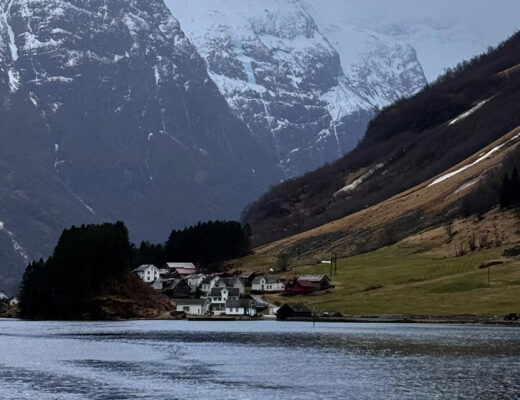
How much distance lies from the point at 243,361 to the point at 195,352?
12718mm

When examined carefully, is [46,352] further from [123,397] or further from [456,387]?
[456,387]

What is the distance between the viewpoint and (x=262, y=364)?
11950cm

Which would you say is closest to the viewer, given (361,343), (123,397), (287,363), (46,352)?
(123,397)

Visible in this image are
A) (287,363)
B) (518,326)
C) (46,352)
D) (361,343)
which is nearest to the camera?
(287,363)

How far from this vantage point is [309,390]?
99562 millimetres

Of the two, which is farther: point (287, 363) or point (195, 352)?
point (195, 352)

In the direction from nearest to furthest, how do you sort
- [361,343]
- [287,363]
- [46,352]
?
[287,363], [46,352], [361,343]

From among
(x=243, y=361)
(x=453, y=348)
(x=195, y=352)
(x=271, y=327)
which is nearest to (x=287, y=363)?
(x=243, y=361)

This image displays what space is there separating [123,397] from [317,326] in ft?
334

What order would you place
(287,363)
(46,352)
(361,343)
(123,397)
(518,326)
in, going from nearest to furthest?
(123,397), (287,363), (46,352), (361,343), (518,326)

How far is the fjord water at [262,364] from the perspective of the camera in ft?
324

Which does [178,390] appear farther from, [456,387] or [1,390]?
[456,387]

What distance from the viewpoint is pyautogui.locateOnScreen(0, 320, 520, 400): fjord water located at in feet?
324

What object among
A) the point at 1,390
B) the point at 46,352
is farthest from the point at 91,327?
the point at 1,390
